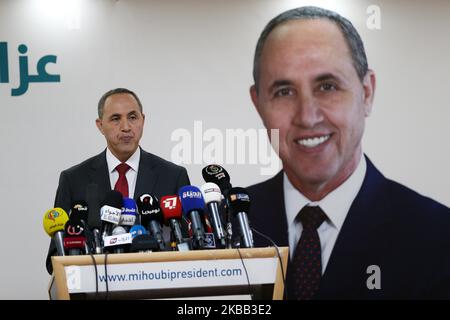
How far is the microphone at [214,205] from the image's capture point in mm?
3219

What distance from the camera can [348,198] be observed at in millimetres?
4484

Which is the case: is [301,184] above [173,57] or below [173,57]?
below

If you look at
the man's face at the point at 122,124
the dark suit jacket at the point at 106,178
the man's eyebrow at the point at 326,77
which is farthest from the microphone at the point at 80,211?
the man's eyebrow at the point at 326,77

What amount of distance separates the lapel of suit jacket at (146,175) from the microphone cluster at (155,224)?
1.06 metres

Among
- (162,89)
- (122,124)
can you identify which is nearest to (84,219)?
(122,124)

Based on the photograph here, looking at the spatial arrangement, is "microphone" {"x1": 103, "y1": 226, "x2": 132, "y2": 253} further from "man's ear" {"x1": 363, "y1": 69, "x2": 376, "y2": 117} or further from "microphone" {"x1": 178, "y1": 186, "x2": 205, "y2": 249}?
"man's ear" {"x1": 363, "y1": 69, "x2": 376, "y2": 117}

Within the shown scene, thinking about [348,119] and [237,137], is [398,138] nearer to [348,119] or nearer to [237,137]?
[348,119]

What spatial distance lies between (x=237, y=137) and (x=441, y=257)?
4.73 feet

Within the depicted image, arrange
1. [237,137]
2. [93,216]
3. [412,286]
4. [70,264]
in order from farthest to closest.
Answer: [237,137] → [412,286] → [93,216] → [70,264]

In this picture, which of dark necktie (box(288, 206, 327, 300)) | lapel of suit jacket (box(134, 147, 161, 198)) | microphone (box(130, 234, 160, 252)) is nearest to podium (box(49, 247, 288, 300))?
microphone (box(130, 234, 160, 252))

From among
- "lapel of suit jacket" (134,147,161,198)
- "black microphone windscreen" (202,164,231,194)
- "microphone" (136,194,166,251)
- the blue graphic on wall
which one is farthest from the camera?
the blue graphic on wall

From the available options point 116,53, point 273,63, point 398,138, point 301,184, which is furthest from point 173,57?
point 398,138

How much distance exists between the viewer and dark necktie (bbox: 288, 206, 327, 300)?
428cm

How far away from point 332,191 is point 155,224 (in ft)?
5.06
